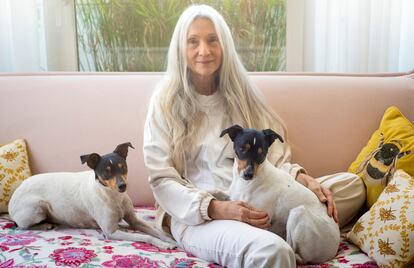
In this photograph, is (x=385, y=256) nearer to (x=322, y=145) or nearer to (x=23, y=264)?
(x=322, y=145)

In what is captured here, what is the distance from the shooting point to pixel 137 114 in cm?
211

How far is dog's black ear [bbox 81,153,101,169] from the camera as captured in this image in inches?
61.9

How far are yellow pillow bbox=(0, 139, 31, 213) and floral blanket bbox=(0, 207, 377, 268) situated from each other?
0.24 m

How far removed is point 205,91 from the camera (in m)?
1.93

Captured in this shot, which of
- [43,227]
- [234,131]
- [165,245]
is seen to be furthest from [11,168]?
[234,131]

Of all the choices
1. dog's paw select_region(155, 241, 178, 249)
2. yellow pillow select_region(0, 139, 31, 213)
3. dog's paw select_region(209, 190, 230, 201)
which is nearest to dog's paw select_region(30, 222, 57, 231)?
yellow pillow select_region(0, 139, 31, 213)

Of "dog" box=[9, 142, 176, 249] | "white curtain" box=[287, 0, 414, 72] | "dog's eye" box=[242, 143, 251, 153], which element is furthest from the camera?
"white curtain" box=[287, 0, 414, 72]

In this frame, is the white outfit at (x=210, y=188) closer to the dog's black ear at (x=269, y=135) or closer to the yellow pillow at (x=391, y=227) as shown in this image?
the yellow pillow at (x=391, y=227)

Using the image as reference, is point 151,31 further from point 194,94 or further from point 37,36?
point 194,94

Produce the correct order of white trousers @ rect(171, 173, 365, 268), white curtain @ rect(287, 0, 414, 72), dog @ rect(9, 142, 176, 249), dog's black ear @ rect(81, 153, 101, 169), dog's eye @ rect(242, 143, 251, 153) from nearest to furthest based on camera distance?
white trousers @ rect(171, 173, 365, 268)
dog's eye @ rect(242, 143, 251, 153)
dog's black ear @ rect(81, 153, 101, 169)
dog @ rect(9, 142, 176, 249)
white curtain @ rect(287, 0, 414, 72)

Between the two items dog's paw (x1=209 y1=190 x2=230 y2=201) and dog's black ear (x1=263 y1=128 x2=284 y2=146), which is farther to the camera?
dog's paw (x1=209 y1=190 x2=230 y2=201)

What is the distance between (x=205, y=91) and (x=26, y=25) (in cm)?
123

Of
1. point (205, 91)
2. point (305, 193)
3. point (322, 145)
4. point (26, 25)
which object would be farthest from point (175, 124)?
point (26, 25)

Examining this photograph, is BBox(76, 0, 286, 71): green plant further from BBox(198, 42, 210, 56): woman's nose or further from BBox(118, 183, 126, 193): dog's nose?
BBox(118, 183, 126, 193): dog's nose
